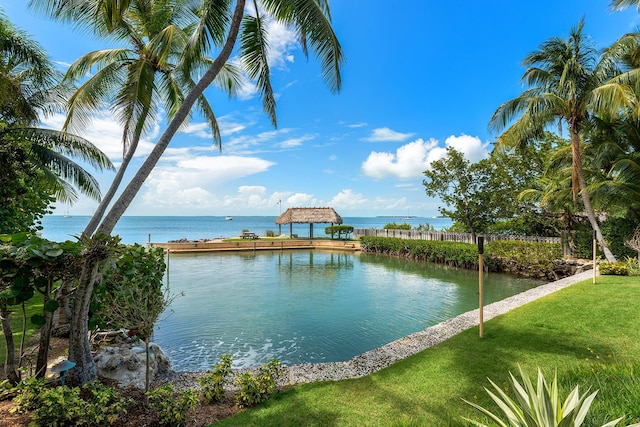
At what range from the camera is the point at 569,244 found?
48.9 feet

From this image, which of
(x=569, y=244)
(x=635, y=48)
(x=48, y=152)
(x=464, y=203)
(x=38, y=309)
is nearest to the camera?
(x=38, y=309)

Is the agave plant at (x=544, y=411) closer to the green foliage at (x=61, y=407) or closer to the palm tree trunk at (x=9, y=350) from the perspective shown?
the green foliage at (x=61, y=407)

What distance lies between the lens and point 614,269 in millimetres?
10242

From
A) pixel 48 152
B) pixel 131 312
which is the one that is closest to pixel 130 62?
pixel 48 152

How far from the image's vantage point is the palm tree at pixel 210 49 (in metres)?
3.45

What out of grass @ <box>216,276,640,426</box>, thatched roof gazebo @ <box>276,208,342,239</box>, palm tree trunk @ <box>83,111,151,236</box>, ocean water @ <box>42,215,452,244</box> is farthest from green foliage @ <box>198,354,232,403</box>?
thatched roof gazebo @ <box>276,208,342,239</box>

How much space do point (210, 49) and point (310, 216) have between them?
26817 millimetres

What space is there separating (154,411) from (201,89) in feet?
13.8

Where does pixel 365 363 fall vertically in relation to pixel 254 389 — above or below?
below

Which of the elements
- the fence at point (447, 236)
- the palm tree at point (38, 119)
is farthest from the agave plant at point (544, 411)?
the fence at point (447, 236)

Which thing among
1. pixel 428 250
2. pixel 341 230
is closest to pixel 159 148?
pixel 428 250

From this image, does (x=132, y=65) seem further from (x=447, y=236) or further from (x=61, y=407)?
(x=447, y=236)

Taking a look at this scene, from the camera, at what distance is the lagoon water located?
257 inches

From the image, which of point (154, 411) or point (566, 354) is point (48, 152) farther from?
point (566, 354)
